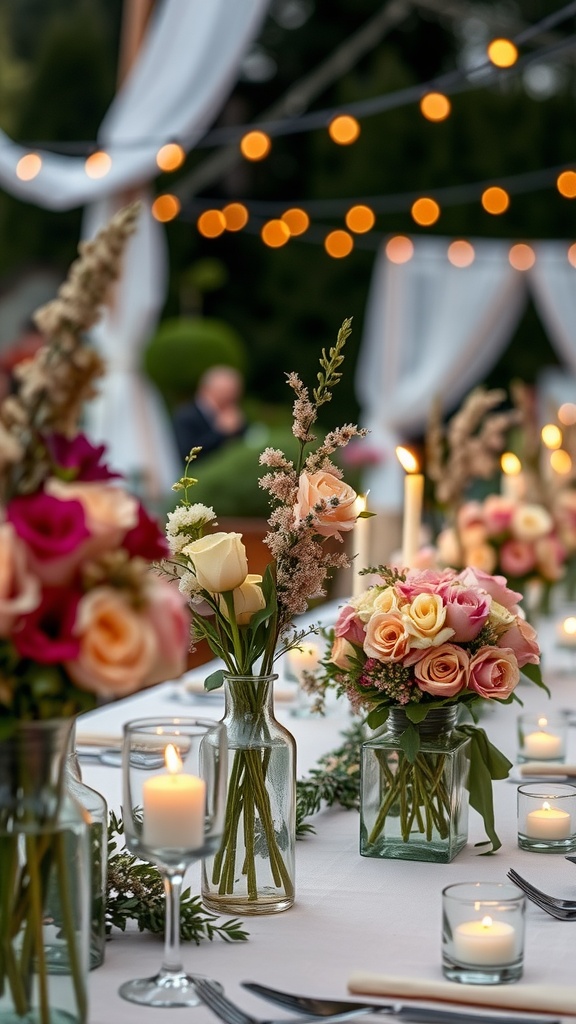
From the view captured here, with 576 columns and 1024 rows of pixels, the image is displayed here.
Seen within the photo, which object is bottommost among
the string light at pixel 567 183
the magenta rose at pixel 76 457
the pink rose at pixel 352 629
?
the pink rose at pixel 352 629

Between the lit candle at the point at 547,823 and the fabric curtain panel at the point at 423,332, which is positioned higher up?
the fabric curtain panel at the point at 423,332

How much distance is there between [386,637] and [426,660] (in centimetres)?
5

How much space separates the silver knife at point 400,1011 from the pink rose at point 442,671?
1.41 ft

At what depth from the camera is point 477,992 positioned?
1.11 metres

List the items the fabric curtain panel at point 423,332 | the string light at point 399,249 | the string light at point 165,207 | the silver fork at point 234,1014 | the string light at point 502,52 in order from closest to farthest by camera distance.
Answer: the silver fork at point 234,1014
the string light at point 502,52
the string light at point 165,207
the string light at point 399,249
the fabric curtain panel at point 423,332

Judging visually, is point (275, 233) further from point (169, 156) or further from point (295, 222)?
point (169, 156)

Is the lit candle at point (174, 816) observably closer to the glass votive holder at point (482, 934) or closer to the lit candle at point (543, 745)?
the glass votive holder at point (482, 934)

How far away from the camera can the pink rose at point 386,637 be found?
4.82 feet

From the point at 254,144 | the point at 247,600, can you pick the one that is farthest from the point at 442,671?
the point at 254,144

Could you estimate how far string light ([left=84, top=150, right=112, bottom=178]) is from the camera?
215 inches

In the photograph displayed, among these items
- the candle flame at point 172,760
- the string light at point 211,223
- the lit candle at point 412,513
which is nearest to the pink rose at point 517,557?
the lit candle at point 412,513

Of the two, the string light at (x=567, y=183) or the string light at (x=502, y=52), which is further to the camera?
the string light at (x=567, y=183)

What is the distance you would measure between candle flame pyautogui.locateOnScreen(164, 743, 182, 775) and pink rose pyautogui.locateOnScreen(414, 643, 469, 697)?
0.43 metres

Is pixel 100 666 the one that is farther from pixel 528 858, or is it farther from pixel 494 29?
pixel 494 29
